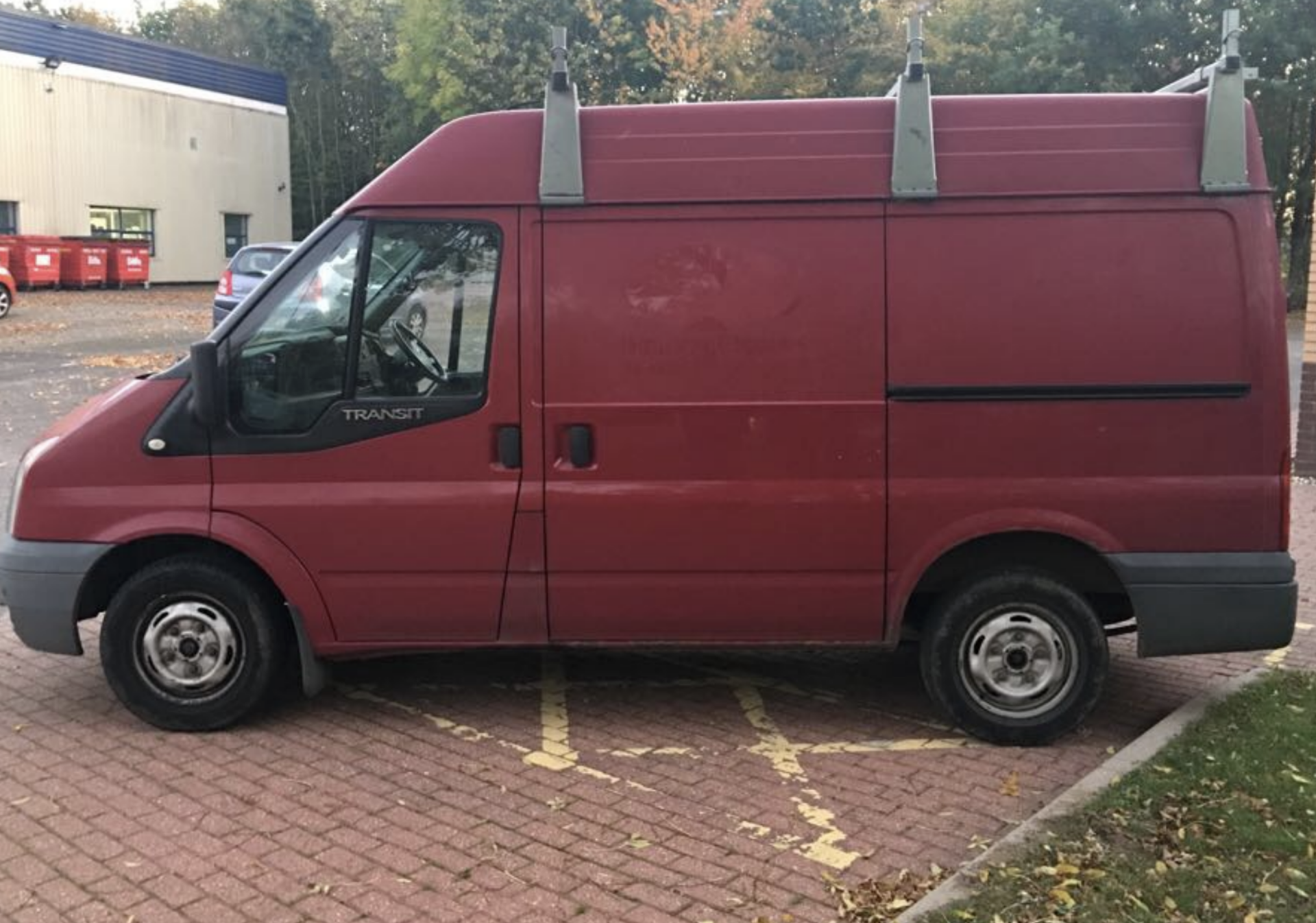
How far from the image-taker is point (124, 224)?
126 feet

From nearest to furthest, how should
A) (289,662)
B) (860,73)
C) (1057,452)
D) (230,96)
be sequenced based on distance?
(1057,452) < (289,662) < (860,73) < (230,96)

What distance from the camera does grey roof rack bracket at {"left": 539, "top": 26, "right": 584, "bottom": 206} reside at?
15.2 ft

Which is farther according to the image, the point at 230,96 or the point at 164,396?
the point at 230,96

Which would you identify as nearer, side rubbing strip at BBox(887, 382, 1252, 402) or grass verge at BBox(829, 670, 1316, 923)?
grass verge at BBox(829, 670, 1316, 923)

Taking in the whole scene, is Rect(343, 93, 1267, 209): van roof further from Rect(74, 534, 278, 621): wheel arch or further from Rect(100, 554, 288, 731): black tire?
Rect(100, 554, 288, 731): black tire

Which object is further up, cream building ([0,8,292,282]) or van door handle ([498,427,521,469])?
cream building ([0,8,292,282])

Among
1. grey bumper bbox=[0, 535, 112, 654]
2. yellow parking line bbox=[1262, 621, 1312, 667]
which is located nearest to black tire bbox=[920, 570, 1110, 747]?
yellow parking line bbox=[1262, 621, 1312, 667]

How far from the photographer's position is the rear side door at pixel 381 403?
15.4 feet

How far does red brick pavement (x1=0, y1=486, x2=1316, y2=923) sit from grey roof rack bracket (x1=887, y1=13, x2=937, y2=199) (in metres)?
2.17

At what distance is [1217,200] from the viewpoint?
4.57 m

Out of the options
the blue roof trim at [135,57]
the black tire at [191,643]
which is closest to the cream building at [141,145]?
the blue roof trim at [135,57]

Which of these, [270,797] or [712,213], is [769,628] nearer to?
[712,213]

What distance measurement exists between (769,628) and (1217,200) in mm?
2309

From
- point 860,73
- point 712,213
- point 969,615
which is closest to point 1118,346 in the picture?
point 969,615
